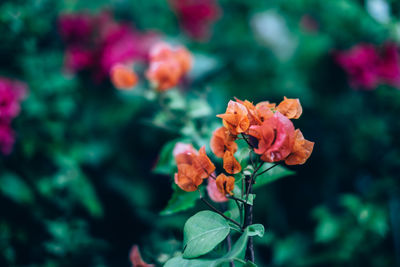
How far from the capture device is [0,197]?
979 millimetres

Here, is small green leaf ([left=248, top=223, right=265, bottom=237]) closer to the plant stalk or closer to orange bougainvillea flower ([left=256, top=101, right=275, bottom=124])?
the plant stalk

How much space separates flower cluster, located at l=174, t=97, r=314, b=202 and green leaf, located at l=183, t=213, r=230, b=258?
0.15 feet

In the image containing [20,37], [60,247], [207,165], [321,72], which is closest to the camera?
[207,165]

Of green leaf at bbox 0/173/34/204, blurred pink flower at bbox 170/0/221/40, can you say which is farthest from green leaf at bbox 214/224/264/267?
blurred pink flower at bbox 170/0/221/40

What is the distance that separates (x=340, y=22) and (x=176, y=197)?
1391 millimetres

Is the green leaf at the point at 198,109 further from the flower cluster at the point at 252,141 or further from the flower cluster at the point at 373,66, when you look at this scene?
the flower cluster at the point at 373,66

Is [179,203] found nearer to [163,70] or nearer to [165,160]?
[165,160]

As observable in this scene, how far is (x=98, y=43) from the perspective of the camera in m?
1.49

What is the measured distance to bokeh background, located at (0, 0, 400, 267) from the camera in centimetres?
99

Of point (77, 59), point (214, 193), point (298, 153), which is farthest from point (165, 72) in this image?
point (77, 59)

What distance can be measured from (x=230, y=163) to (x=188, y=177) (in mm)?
76

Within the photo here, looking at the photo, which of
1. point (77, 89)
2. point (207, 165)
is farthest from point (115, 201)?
point (207, 165)

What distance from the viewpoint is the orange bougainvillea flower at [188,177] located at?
53cm

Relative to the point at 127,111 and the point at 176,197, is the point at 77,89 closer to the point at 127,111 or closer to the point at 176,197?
the point at 127,111
